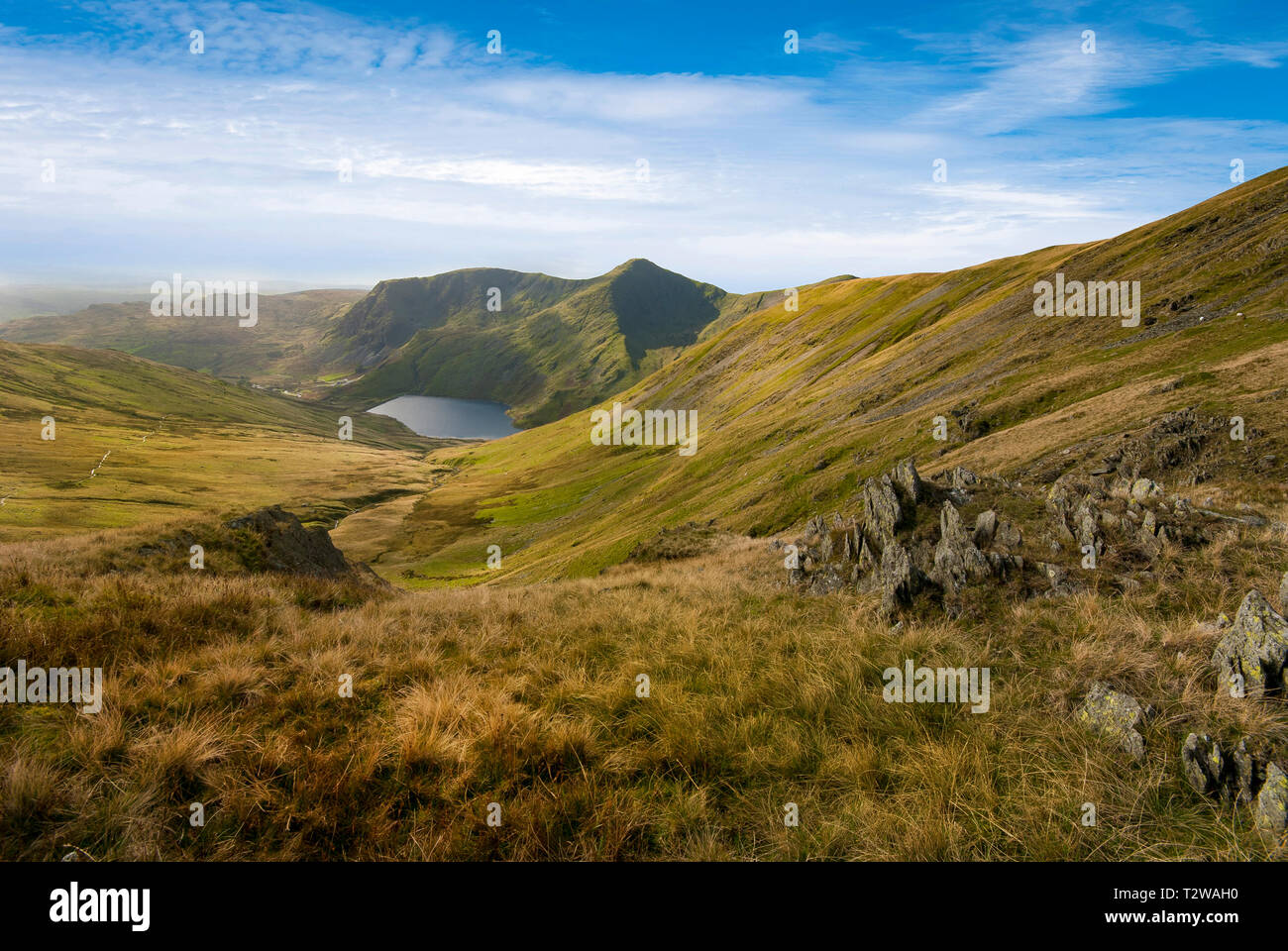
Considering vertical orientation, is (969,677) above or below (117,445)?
below

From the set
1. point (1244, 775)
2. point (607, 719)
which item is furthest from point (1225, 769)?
point (607, 719)

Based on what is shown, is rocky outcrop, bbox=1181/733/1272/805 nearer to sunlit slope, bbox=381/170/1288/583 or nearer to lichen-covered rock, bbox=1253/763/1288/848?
lichen-covered rock, bbox=1253/763/1288/848

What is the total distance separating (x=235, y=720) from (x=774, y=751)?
221 inches

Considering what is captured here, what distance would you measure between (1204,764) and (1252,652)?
6.61 ft

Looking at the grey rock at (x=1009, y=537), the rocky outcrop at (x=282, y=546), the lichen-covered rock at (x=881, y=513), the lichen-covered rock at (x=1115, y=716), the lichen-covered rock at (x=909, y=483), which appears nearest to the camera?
the lichen-covered rock at (x=1115, y=716)

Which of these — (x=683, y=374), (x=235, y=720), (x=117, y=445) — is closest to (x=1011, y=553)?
(x=235, y=720)

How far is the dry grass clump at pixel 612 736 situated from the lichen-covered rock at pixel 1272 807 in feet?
0.45

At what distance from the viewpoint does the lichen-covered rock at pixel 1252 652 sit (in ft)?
18.1

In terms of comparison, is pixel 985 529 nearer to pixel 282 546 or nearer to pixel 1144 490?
pixel 1144 490

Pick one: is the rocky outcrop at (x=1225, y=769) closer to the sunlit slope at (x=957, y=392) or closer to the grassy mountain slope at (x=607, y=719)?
the grassy mountain slope at (x=607, y=719)

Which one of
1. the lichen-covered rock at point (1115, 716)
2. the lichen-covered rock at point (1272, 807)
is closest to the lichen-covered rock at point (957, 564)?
the lichen-covered rock at point (1115, 716)

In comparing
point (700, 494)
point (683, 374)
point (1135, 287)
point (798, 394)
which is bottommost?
point (700, 494)
